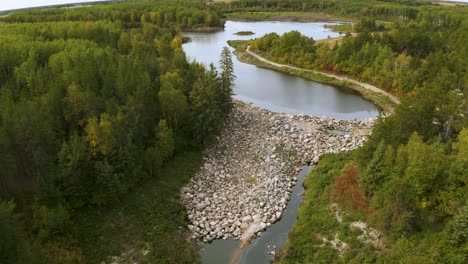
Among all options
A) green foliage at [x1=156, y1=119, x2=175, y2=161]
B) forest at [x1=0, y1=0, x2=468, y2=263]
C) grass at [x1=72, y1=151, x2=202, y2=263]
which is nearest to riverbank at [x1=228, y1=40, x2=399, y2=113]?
forest at [x1=0, y1=0, x2=468, y2=263]

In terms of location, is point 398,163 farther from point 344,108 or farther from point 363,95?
point 363,95

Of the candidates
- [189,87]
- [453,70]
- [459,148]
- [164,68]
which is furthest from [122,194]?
[453,70]

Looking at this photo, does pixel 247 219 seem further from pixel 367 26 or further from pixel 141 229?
pixel 367 26

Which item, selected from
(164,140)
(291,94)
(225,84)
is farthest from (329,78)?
(164,140)

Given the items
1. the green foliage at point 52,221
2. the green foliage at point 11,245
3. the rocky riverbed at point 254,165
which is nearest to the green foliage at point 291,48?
the rocky riverbed at point 254,165

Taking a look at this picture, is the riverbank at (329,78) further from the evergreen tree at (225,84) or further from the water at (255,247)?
the water at (255,247)

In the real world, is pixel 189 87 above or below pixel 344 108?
above
